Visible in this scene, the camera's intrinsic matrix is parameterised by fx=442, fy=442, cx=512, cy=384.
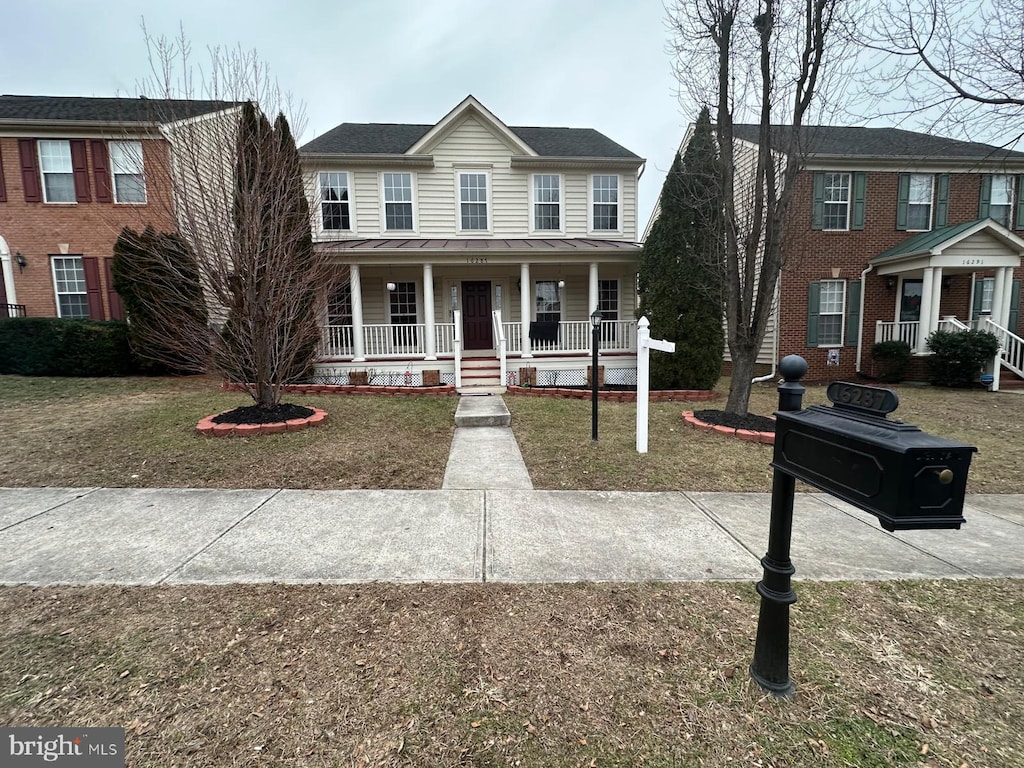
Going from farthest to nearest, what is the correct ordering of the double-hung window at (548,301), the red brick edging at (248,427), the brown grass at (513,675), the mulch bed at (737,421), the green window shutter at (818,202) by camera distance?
the double-hung window at (548,301)
the green window shutter at (818,202)
the mulch bed at (737,421)
the red brick edging at (248,427)
the brown grass at (513,675)

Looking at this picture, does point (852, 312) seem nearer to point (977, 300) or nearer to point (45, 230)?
point (977, 300)

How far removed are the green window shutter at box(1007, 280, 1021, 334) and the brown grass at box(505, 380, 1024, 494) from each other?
5454 mm

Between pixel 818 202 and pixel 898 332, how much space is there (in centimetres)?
405

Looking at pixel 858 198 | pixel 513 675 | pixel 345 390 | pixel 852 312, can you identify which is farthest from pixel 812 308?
pixel 513 675

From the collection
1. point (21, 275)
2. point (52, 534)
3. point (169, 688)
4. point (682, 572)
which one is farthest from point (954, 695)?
point (21, 275)

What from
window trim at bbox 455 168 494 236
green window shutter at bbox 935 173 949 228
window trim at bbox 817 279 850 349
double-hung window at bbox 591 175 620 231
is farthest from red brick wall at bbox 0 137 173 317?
green window shutter at bbox 935 173 949 228

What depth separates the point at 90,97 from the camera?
13211 mm

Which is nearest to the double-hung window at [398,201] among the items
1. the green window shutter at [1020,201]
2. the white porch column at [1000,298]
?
the white porch column at [1000,298]

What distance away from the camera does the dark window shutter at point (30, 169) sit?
11.0 m

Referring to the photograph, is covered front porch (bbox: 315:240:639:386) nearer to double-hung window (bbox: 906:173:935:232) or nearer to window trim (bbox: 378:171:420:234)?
window trim (bbox: 378:171:420:234)

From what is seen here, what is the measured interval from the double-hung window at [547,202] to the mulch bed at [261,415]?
8.67m

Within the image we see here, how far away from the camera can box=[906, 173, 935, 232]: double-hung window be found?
11875mm

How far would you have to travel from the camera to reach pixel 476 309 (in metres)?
12.4

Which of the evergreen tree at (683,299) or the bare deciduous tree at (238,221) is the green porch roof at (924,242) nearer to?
the evergreen tree at (683,299)
